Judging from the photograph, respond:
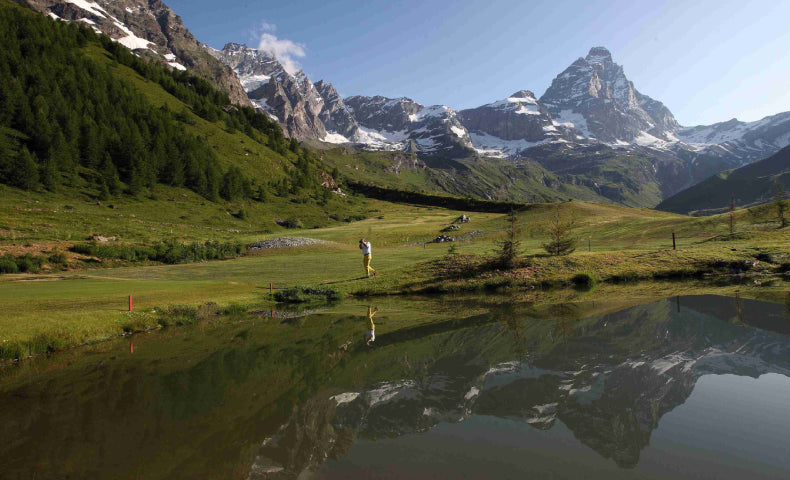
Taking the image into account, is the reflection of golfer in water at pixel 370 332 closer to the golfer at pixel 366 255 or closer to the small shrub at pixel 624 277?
the golfer at pixel 366 255

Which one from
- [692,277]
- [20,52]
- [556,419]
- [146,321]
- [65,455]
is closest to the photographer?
[65,455]

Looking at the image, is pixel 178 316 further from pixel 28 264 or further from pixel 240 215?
pixel 240 215

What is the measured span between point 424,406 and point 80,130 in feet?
450

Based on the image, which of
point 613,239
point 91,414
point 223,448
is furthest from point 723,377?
point 613,239

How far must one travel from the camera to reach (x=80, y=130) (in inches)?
4210

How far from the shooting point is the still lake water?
6.79 metres

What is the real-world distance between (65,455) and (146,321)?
15.9 meters

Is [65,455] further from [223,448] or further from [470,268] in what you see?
[470,268]

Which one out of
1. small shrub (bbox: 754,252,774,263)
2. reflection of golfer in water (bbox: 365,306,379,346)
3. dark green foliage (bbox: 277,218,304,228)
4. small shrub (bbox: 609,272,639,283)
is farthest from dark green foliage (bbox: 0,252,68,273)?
small shrub (bbox: 754,252,774,263)

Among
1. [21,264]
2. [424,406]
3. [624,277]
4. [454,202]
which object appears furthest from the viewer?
[454,202]

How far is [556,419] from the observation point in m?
8.16

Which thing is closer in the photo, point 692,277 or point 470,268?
point 692,277

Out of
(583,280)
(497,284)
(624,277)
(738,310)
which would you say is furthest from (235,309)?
(624,277)

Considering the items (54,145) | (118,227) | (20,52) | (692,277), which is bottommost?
(692,277)
